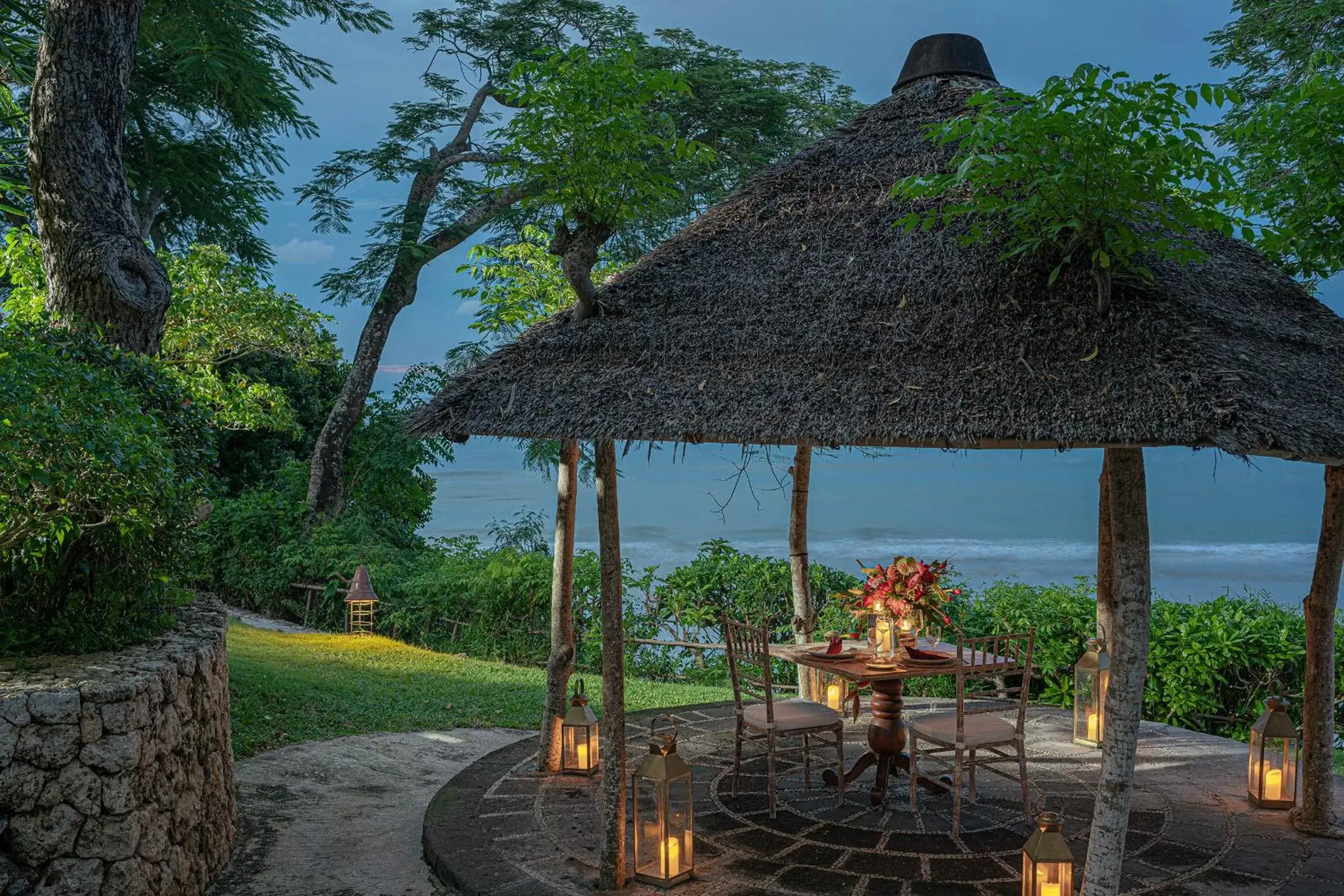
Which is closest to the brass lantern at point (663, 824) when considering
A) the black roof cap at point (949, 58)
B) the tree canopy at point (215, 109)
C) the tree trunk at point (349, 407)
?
the black roof cap at point (949, 58)

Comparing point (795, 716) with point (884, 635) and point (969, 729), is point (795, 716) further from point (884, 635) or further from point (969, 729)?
point (969, 729)

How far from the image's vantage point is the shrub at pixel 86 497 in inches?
170

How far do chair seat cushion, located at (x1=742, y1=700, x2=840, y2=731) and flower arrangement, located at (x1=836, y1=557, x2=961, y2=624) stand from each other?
24.2 inches

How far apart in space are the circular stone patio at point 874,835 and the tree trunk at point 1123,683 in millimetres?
686

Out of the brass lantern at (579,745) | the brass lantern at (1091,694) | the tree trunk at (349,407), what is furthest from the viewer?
the tree trunk at (349,407)

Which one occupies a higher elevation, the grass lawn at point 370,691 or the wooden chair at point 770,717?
the wooden chair at point 770,717

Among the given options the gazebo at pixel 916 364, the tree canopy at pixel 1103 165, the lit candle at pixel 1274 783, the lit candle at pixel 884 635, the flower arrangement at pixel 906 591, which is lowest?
the lit candle at pixel 1274 783

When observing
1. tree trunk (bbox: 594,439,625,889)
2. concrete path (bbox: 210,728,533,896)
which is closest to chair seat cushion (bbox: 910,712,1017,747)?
tree trunk (bbox: 594,439,625,889)

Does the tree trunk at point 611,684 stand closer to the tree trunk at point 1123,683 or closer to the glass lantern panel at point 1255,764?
the tree trunk at point 1123,683

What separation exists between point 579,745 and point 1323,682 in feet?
12.9

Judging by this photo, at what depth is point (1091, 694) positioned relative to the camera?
Answer: 6844 mm

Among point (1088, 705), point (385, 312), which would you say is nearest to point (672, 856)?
point (1088, 705)

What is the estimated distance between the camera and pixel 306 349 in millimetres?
13016

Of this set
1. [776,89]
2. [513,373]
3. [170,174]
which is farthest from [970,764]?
[170,174]
